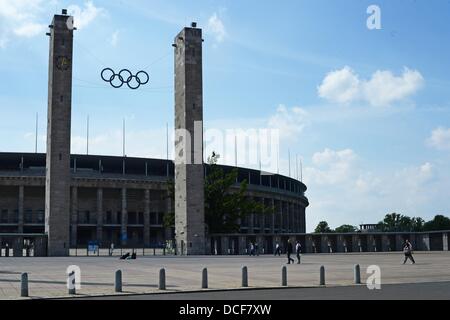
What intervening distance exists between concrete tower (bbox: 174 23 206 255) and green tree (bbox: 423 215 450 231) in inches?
4224

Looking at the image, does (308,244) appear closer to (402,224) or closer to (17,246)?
(17,246)

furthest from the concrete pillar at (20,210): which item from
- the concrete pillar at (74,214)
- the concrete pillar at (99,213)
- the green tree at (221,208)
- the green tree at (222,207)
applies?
the green tree at (222,207)

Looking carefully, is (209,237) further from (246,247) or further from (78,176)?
(78,176)

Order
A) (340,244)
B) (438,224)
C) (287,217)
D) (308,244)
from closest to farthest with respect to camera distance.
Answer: (308,244) < (340,244) < (287,217) < (438,224)

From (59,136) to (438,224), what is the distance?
12200 cm

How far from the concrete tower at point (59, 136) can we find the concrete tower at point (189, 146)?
1220cm

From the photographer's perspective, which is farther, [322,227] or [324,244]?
[322,227]

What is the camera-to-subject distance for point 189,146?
68312mm

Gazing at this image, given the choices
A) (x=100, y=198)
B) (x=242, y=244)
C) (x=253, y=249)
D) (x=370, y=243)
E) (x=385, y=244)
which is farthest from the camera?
(x=100, y=198)

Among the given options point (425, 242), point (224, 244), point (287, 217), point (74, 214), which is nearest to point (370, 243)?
point (425, 242)

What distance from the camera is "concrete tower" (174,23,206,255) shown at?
66.9 m

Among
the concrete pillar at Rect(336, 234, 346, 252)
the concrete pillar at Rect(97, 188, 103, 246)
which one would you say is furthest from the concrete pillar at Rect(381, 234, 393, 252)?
the concrete pillar at Rect(97, 188, 103, 246)

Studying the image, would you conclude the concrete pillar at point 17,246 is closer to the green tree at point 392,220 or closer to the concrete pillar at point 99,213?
the concrete pillar at point 99,213

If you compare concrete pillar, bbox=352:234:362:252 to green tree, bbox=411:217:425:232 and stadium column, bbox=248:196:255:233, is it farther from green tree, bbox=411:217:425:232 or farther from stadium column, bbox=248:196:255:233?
green tree, bbox=411:217:425:232
